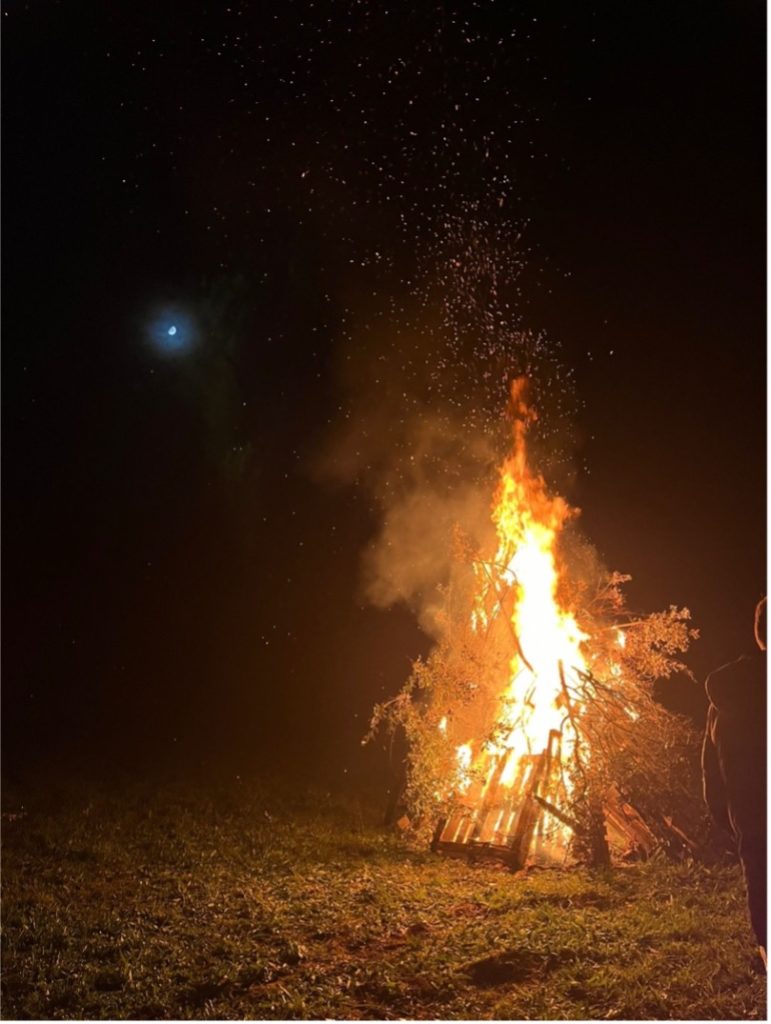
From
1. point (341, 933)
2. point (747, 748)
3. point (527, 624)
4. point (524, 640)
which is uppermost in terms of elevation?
point (527, 624)

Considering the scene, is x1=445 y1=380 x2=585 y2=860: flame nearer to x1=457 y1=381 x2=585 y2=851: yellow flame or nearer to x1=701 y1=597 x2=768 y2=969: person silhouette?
x1=457 y1=381 x2=585 y2=851: yellow flame

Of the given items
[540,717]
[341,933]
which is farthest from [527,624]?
[341,933]

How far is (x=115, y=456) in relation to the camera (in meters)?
19.8

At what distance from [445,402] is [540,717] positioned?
5723mm

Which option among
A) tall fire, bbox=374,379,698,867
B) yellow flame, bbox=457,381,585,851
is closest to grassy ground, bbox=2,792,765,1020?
tall fire, bbox=374,379,698,867

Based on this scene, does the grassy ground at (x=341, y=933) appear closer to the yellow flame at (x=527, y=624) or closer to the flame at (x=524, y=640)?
the flame at (x=524, y=640)

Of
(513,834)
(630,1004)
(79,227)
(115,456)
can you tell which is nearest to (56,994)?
(630,1004)

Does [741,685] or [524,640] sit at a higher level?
[524,640]

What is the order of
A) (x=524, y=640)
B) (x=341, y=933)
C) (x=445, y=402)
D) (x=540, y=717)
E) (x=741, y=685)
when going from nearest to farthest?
(x=741, y=685) → (x=341, y=933) → (x=540, y=717) → (x=524, y=640) → (x=445, y=402)

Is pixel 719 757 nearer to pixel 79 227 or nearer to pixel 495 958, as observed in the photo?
pixel 495 958

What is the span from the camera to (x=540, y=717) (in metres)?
8.16

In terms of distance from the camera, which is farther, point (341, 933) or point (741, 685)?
point (341, 933)

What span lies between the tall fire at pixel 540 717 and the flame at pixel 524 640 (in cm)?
1

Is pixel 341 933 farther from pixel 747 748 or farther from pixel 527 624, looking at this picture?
pixel 527 624
